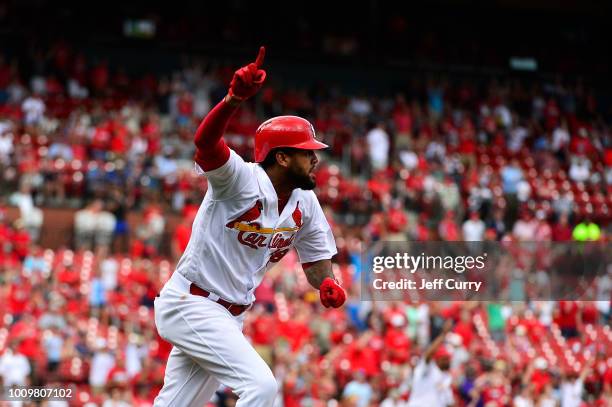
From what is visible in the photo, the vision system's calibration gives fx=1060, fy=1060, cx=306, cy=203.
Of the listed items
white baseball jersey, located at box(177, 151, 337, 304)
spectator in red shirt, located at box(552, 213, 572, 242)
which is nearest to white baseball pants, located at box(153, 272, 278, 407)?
white baseball jersey, located at box(177, 151, 337, 304)

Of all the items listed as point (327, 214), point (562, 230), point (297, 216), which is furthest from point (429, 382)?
point (562, 230)

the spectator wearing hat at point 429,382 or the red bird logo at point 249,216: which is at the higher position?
the red bird logo at point 249,216

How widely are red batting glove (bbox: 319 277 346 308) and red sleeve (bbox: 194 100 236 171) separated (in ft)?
3.52

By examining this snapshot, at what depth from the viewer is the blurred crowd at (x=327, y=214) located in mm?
11930

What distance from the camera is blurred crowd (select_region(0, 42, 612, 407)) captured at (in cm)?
1193

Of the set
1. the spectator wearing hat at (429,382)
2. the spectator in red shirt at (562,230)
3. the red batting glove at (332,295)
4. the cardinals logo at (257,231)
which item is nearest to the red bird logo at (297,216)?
the cardinals logo at (257,231)

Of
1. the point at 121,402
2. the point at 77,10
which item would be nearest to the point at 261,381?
the point at 121,402

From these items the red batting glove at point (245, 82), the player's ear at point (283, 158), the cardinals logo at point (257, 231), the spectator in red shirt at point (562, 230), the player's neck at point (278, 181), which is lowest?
the spectator in red shirt at point (562, 230)

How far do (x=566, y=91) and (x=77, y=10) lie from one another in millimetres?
11903

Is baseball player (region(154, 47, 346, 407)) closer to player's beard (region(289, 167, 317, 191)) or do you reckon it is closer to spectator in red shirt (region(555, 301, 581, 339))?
player's beard (region(289, 167, 317, 191))

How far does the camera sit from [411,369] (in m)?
12.0

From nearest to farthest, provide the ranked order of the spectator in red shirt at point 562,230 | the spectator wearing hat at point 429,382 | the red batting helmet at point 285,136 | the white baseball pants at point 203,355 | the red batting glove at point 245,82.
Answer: the red batting glove at point 245,82 < the white baseball pants at point 203,355 < the red batting helmet at point 285,136 < the spectator wearing hat at point 429,382 < the spectator in red shirt at point 562,230

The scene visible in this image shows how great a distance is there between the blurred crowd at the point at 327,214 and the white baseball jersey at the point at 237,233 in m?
5.04

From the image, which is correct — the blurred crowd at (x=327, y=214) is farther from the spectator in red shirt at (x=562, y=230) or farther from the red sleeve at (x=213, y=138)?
the red sleeve at (x=213, y=138)
